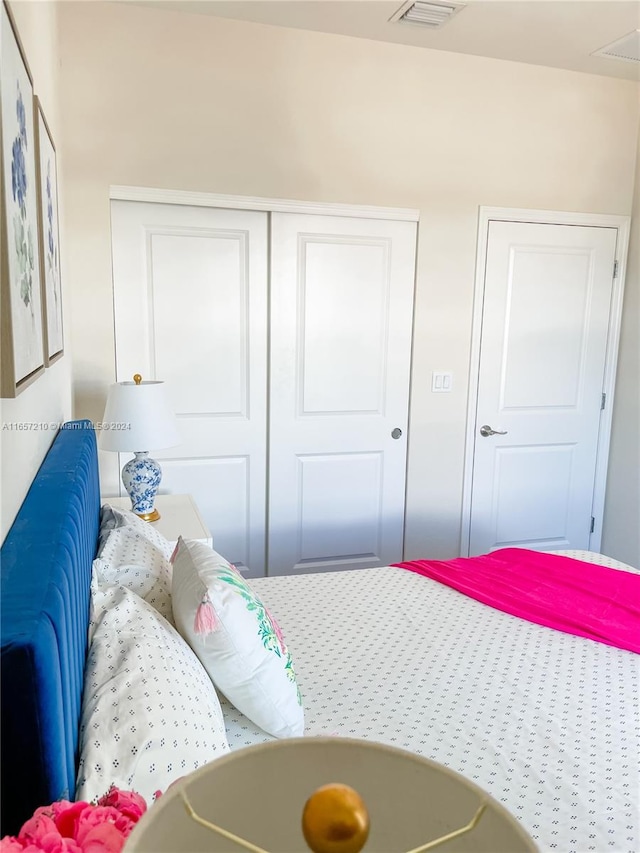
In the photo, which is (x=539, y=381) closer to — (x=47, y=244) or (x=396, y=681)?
(x=396, y=681)

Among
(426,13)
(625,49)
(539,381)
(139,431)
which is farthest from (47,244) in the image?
(625,49)

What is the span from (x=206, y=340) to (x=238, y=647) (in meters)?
1.90

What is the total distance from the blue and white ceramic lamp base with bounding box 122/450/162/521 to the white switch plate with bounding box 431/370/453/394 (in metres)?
1.50

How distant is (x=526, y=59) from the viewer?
3.14 metres

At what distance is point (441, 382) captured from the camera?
3334 mm

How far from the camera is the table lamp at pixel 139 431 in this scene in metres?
2.40

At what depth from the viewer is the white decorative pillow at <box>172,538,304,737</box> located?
4.14 feet

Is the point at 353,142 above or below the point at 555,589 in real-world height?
above

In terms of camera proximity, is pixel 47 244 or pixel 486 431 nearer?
pixel 47 244

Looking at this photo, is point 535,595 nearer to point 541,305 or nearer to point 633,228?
point 541,305

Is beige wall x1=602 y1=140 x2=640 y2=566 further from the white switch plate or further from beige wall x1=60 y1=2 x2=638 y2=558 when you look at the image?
the white switch plate

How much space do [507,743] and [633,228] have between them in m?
3.00

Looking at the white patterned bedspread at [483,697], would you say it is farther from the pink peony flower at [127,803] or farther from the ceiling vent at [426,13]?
the ceiling vent at [426,13]

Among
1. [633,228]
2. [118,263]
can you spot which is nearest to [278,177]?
[118,263]
